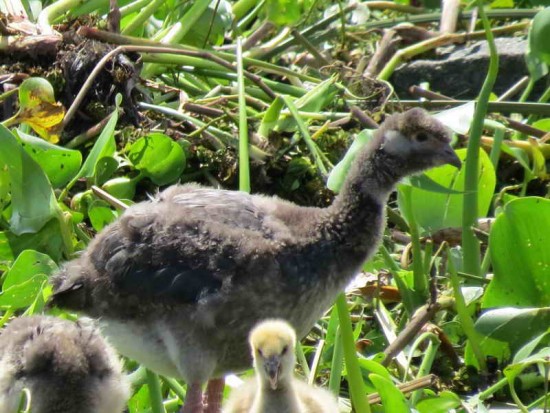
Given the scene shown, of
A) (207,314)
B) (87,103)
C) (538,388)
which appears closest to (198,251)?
(207,314)

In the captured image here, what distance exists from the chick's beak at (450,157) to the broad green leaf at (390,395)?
0.97 metres

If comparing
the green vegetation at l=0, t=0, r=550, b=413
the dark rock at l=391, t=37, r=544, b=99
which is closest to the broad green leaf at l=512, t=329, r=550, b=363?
the green vegetation at l=0, t=0, r=550, b=413

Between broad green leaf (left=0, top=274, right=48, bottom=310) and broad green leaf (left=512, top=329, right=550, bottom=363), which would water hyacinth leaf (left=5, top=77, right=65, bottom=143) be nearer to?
broad green leaf (left=0, top=274, right=48, bottom=310)

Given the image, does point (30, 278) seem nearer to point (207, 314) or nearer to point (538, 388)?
point (207, 314)

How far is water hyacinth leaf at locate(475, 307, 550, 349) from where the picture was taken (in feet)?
16.7

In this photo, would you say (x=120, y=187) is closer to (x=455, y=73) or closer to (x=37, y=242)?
(x=37, y=242)

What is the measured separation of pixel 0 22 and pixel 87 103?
1.62 ft

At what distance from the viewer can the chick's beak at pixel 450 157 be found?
16.5 feet

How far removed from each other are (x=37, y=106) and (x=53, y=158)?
10.0 inches

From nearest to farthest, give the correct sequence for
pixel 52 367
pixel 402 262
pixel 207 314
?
1. pixel 52 367
2. pixel 207 314
3. pixel 402 262

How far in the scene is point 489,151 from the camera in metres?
6.39

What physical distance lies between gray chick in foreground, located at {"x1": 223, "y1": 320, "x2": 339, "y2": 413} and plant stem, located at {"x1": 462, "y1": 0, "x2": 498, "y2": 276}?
3.49 feet

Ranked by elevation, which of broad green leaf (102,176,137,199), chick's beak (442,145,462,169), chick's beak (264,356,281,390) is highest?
chick's beak (442,145,462,169)

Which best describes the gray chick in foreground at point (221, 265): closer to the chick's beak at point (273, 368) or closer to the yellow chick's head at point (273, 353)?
the yellow chick's head at point (273, 353)
